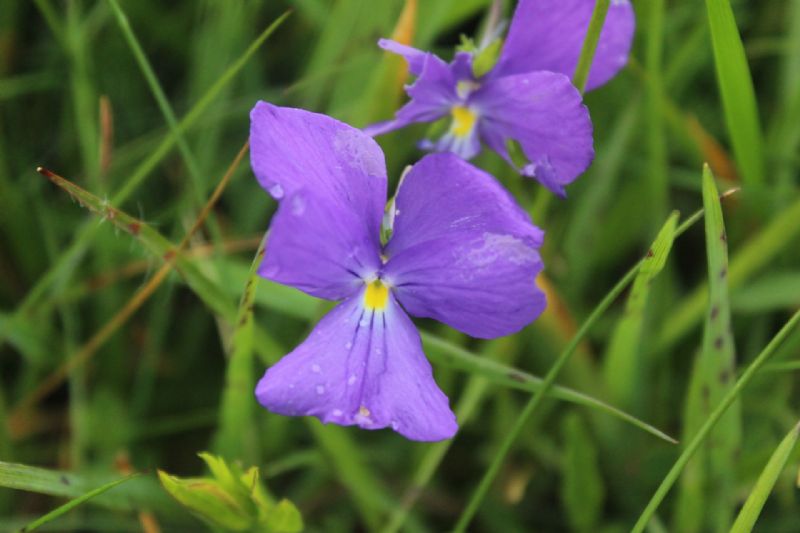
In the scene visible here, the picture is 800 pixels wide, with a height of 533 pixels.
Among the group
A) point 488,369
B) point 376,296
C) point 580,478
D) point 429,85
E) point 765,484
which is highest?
point 429,85

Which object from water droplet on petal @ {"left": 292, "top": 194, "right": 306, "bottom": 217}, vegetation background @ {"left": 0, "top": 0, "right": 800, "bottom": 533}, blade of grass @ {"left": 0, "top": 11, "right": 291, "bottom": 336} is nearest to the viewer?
water droplet on petal @ {"left": 292, "top": 194, "right": 306, "bottom": 217}

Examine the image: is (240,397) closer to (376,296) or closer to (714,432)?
(376,296)

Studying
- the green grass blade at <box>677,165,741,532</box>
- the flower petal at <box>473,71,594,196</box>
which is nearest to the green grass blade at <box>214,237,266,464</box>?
the flower petal at <box>473,71,594,196</box>

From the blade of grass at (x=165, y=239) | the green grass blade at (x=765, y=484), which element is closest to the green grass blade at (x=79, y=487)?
the blade of grass at (x=165, y=239)

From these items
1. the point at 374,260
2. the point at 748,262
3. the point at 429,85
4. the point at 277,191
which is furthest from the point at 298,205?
the point at 748,262

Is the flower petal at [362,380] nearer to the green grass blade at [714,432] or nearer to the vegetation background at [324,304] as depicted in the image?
the vegetation background at [324,304]

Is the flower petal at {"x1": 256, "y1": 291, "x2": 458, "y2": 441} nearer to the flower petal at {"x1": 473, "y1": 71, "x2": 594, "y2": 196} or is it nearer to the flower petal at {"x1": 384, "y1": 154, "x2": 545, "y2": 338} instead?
the flower petal at {"x1": 384, "y1": 154, "x2": 545, "y2": 338}

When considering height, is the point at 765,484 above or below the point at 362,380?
below
